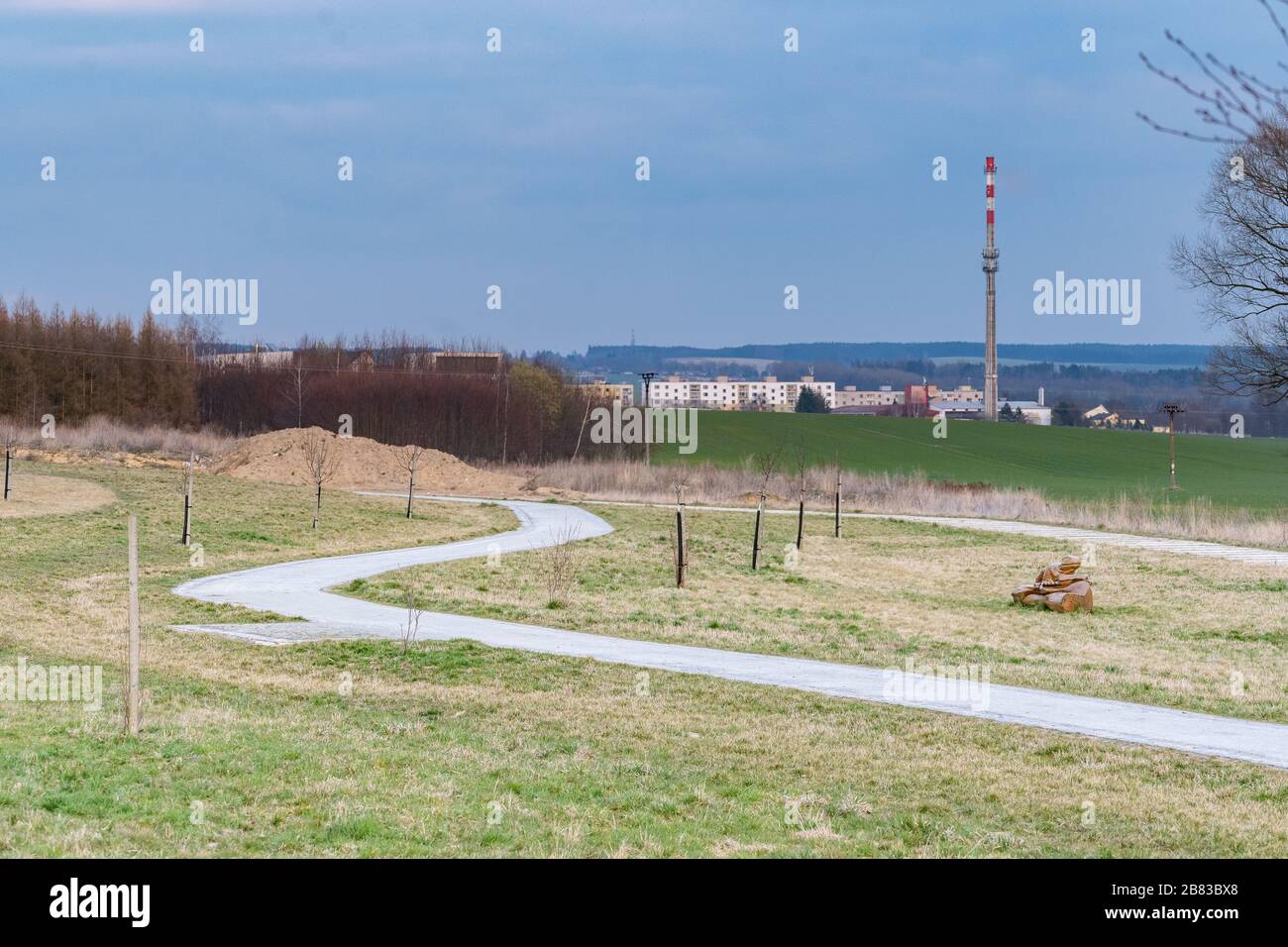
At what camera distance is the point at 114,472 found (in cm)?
4653

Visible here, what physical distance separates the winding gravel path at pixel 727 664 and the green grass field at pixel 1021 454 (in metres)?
51.1

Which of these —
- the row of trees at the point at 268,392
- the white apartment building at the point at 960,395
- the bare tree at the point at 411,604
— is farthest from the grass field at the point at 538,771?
the white apartment building at the point at 960,395

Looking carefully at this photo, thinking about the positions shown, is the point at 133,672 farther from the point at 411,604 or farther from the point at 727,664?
the point at 411,604

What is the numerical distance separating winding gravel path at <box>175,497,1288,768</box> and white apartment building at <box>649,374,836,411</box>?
391 ft

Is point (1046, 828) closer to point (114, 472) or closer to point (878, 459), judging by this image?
point (114, 472)

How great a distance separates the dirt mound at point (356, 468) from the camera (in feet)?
191

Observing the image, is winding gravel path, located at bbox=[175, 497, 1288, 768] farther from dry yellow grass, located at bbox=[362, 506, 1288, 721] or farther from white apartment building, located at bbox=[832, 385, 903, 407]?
white apartment building, located at bbox=[832, 385, 903, 407]

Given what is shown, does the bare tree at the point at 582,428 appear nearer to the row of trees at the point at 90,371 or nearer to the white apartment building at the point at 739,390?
the row of trees at the point at 90,371

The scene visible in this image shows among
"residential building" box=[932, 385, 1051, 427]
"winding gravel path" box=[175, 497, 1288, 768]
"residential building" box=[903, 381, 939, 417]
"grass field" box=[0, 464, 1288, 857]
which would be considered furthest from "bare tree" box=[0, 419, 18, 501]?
"residential building" box=[932, 385, 1051, 427]

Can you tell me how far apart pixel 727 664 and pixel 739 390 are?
478ft

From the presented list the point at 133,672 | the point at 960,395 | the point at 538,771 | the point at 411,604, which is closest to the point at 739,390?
the point at 960,395

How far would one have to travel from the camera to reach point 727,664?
15383 mm

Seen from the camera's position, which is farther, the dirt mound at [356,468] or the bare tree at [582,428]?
the bare tree at [582,428]
